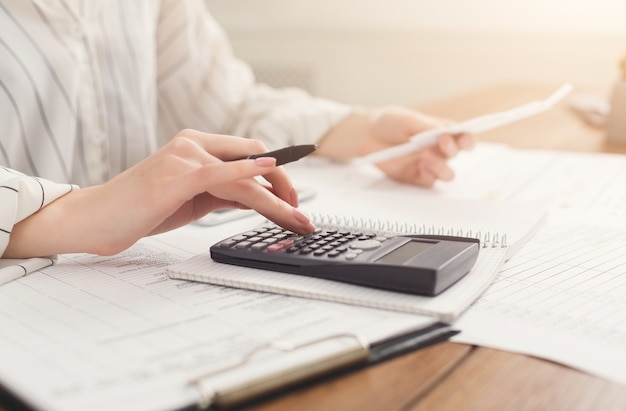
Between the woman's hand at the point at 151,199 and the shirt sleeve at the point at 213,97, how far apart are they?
505 millimetres

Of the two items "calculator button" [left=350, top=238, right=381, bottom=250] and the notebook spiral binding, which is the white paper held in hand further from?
"calculator button" [left=350, top=238, right=381, bottom=250]

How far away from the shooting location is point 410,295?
0.47 metres

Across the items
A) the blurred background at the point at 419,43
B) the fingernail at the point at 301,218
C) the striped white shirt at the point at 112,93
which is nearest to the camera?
the fingernail at the point at 301,218

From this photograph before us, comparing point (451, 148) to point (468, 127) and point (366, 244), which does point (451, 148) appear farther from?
point (366, 244)

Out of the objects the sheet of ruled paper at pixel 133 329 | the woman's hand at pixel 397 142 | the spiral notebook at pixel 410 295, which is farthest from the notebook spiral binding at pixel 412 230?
the woman's hand at pixel 397 142

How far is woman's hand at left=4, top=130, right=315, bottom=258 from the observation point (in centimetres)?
53

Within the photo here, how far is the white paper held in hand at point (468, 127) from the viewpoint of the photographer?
2.76 feet

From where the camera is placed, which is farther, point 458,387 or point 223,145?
point 223,145

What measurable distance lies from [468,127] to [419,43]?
1.61 meters

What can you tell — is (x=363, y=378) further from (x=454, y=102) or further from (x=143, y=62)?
(x=454, y=102)

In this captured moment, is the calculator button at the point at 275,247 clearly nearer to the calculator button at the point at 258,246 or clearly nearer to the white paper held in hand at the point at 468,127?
the calculator button at the point at 258,246

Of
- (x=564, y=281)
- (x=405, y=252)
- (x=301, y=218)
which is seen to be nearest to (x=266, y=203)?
(x=301, y=218)

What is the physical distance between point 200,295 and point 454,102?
1.20 metres

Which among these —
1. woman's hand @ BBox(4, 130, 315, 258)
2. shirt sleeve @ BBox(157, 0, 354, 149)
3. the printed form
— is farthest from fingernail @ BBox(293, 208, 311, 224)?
shirt sleeve @ BBox(157, 0, 354, 149)
